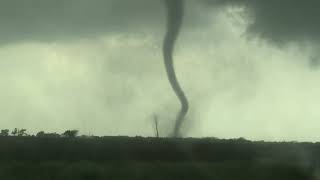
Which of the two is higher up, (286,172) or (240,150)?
(240,150)

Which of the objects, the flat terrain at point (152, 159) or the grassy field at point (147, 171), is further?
the flat terrain at point (152, 159)

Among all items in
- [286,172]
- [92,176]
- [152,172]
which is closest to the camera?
[92,176]

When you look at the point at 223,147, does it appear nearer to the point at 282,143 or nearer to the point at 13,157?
the point at 282,143

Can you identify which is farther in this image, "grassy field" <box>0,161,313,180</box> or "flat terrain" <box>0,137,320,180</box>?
"flat terrain" <box>0,137,320,180</box>

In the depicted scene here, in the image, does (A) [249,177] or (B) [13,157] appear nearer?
(A) [249,177]

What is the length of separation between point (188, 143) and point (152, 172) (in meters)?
20.6

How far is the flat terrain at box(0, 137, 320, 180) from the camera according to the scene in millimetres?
41288

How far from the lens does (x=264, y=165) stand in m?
47.9

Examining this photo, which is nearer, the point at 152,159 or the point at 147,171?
the point at 147,171

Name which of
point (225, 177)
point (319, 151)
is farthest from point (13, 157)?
point (319, 151)

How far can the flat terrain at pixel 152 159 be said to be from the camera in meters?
41.3

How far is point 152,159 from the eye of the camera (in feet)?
180

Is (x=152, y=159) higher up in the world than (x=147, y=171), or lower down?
higher up

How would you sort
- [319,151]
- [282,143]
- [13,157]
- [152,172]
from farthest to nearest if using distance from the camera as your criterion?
[282,143] < [319,151] < [13,157] < [152,172]
